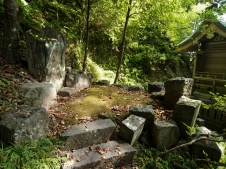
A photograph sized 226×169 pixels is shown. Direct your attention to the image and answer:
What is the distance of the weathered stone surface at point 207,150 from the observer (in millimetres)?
3733

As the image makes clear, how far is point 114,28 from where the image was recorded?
9734 mm

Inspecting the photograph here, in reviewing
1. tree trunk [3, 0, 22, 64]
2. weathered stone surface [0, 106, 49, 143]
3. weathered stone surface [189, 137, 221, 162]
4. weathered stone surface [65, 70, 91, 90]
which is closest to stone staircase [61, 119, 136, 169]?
weathered stone surface [0, 106, 49, 143]

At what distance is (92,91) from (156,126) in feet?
10.3

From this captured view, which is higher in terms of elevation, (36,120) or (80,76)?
(80,76)

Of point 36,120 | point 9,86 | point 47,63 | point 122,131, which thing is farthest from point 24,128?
point 47,63

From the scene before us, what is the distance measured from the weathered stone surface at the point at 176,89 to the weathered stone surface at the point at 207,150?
1451 mm

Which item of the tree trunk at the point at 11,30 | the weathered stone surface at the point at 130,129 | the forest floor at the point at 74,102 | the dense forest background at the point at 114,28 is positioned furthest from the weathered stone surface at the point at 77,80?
the weathered stone surface at the point at 130,129

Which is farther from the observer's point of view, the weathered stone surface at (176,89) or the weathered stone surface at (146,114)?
the weathered stone surface at (176,89)

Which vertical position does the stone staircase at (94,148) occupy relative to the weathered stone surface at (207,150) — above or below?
above

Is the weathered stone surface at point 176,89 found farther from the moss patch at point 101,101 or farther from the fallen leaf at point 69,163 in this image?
the fallen leaf at point 69,163

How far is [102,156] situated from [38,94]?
234 cm

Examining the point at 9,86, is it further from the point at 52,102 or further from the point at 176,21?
the point at 176,21

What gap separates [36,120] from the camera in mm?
3062

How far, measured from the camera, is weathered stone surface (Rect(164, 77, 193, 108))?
4.79 m
